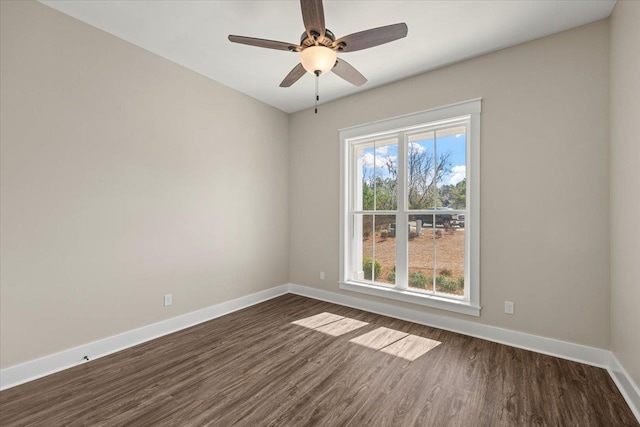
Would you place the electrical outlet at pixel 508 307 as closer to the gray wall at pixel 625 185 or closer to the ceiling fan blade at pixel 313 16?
the gray wall at pixel 625 185

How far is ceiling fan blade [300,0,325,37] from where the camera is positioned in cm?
160

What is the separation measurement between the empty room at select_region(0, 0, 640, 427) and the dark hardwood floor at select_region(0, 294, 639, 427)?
0.02 m

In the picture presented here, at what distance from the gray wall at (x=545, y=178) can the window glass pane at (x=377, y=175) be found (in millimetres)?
742

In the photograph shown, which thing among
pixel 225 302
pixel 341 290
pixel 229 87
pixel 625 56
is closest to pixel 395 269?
pixel 341 290

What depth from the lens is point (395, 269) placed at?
11.8ft

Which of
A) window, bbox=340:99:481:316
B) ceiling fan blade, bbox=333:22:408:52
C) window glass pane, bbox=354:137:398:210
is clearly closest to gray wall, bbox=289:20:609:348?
window, bbox=340:99:481:316

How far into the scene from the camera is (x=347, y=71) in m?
2.31

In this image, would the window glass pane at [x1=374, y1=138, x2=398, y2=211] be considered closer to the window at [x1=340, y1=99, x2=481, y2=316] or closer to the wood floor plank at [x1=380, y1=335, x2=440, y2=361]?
the window at [x1=340, y1=99, x2=481, y2=316]

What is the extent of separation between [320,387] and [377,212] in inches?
91.3

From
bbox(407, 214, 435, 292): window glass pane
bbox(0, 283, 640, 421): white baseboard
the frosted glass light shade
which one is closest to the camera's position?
the frosted glass light shade

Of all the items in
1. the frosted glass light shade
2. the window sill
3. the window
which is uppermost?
the frosted glass light shade

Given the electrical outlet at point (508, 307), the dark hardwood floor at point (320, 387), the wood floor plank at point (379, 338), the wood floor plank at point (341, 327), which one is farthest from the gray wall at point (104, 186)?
the electrical outlet at point (508, 307)

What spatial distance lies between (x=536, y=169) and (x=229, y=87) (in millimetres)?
3648

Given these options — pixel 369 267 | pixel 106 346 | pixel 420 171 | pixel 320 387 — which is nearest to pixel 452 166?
pixel 420 171
